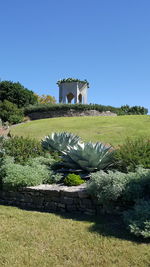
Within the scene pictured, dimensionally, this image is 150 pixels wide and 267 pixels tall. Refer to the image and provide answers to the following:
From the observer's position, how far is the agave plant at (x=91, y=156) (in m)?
6.38

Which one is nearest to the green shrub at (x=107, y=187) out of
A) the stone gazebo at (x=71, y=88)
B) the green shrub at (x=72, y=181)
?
the green shrub at (x=72, y=181)

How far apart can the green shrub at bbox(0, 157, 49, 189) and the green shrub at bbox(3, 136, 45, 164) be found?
892 millimetres

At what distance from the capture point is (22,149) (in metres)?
8.16

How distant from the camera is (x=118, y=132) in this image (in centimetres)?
1563

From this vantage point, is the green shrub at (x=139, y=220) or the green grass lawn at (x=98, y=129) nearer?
the green shrub at (x=139, y=220)

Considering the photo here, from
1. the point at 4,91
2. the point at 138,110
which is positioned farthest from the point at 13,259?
the point at 138,110

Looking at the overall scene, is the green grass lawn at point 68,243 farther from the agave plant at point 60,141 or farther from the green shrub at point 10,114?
the green shrub at point 10,114

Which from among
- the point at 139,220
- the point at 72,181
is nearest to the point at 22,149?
the point at 72,181

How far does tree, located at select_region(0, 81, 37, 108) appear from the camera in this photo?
3056 centimetres

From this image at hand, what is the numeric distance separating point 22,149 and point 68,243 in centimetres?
465

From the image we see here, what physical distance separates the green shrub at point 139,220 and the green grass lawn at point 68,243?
156 millimetres

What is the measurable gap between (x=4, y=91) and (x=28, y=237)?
2841cm

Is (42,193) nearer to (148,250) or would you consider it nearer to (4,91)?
(148,250)

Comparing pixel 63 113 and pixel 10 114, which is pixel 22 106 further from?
pixel 63 113
